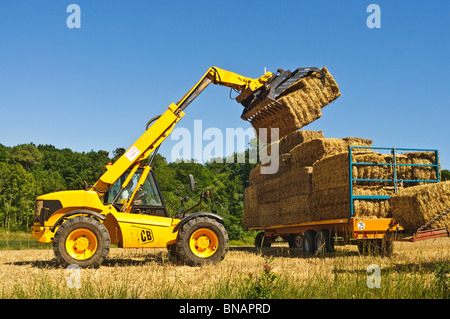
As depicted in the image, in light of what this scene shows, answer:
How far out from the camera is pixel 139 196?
11094 millimetres

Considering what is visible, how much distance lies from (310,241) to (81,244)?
6.59m

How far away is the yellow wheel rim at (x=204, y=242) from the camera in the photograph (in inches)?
407

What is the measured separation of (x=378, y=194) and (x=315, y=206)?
2112mm

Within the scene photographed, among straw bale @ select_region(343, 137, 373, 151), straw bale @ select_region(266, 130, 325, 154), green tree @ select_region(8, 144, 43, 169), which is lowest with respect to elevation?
straw bale @ select_region(343, 137, 373, 151)

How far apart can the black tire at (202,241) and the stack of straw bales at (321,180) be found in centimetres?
340

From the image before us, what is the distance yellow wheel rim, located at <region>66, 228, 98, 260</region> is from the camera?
9781mm

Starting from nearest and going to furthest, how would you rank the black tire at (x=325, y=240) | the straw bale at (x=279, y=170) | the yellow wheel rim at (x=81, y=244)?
the yellow wheel rim at (x=81, y=244) < the black tire at (x=325, y=240) < the straw bale at (x=279, y=170)

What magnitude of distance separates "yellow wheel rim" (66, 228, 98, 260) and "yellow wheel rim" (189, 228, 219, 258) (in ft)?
6.81

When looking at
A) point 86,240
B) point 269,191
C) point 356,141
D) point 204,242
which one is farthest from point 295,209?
point 86,240

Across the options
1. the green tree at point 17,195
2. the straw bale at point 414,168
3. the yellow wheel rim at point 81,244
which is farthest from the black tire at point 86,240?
the green tree at point 17,195

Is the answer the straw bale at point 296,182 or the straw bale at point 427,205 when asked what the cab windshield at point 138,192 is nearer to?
the straw bale at point 296,182

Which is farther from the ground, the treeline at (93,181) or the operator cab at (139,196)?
the treeline at (93,181)

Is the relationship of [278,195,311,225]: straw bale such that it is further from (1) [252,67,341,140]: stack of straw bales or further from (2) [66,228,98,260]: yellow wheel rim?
(2) [66,228,98,260]: yellow wheel rim

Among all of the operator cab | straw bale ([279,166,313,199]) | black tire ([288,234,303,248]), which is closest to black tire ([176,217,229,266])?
the operator cab
